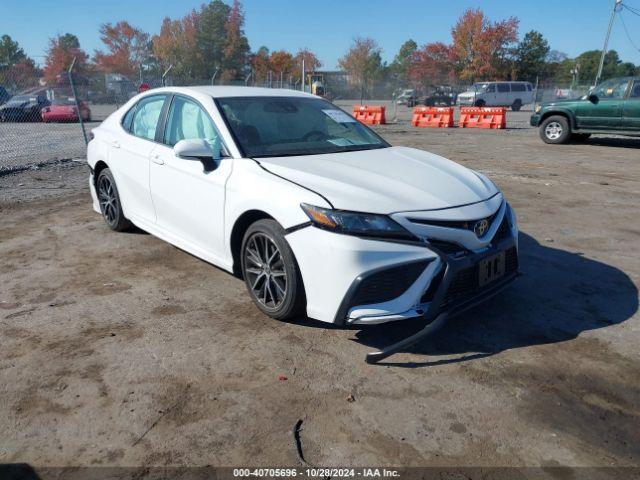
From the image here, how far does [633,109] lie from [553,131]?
7.25ft

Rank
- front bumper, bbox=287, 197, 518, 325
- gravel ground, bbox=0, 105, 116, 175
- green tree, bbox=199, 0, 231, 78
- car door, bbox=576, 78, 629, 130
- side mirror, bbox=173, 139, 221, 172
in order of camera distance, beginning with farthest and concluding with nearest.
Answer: green tree, bbox=199, 0, 231, 78 < car door, bbox=576, 78, 629, 130 < gravel ground, bbox=0, 105, 116, 175 < side mirror, bbox=173, 139, 221, 172 < front bumper, bbox=287, 197, 518, 325

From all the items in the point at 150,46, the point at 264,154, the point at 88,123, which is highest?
the point at 150,46

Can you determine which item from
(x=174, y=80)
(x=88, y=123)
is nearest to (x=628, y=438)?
(x=174, y=80)

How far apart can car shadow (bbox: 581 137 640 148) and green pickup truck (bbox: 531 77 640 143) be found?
462 mm

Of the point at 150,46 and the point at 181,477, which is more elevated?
the point at 150,46

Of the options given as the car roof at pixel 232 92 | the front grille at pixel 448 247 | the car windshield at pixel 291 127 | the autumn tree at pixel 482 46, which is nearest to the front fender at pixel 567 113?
the car windshield at pixel 291 127

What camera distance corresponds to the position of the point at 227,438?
7.97 feet

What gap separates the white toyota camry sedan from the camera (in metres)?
2.99

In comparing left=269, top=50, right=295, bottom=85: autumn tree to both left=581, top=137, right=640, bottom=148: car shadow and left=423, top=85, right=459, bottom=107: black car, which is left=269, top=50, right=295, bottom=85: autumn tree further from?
left=581, top=137, right=640, bottom=148: car shadow

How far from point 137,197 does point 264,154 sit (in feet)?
5.79

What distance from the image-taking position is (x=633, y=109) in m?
12.4

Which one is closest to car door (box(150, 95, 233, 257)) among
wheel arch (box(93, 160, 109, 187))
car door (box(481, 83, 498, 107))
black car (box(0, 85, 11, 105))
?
wheel arch (box(93, 160, 109, 187))

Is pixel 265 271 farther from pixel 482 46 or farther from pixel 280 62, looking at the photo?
pixel 280 62

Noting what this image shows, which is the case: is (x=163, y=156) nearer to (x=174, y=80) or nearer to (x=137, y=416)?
(x=137, y=416)
